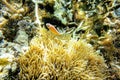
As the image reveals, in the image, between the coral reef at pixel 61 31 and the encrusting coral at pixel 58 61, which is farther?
the coral reef at pixel 61 31

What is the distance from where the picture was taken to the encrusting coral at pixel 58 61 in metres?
2.21

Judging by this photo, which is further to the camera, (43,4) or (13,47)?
(43,4)

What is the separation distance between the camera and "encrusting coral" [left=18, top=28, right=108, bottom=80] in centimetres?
221

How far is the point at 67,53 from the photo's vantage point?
7.57 feet

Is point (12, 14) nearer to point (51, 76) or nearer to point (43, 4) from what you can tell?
point (43, 4)

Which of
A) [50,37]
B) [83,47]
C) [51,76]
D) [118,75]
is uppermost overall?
[50,37]

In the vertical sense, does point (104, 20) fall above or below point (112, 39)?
above

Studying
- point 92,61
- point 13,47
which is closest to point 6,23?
point 13,47

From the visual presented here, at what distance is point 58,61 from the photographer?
2.25 m

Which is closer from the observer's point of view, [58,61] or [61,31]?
[58,61]

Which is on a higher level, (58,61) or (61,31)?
(61,31)

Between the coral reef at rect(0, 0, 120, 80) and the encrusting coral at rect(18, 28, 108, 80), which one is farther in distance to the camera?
the coral reef at rect(0, 0, 120, 80)

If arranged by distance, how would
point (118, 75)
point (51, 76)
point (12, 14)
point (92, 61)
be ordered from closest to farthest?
1. point (51, 76)
2. point (92, 61)
3. point (118, 75)
4. point (12, 14)

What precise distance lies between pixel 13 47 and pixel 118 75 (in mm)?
1082
